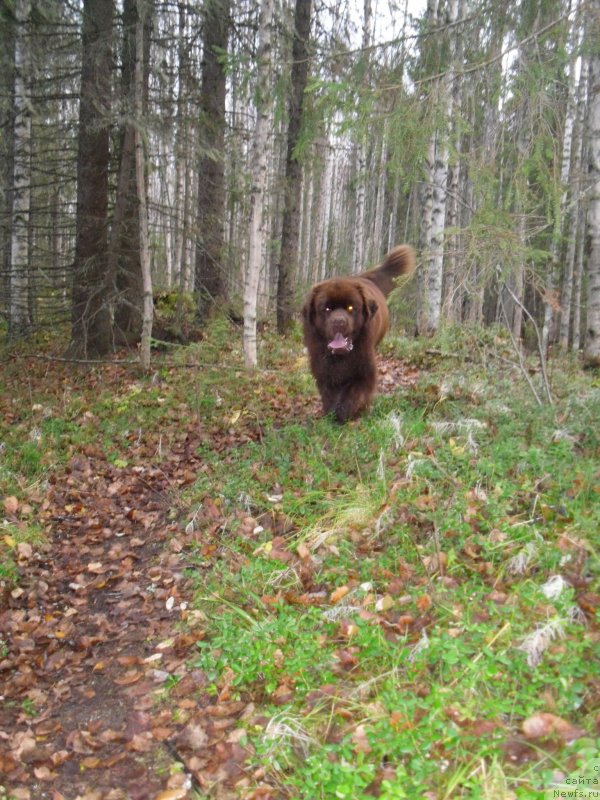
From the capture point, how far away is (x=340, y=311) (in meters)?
6.12

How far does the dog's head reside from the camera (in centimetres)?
612

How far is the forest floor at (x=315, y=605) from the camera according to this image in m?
2.49

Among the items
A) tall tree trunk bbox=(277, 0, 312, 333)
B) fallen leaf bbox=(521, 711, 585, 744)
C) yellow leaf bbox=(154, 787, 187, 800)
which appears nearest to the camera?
fallen leaf bbox=(521, 711, 585, 744)

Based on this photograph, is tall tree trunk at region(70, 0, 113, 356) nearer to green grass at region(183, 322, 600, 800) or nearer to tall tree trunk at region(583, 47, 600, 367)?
green grass at region(183, 322, 600, 800)

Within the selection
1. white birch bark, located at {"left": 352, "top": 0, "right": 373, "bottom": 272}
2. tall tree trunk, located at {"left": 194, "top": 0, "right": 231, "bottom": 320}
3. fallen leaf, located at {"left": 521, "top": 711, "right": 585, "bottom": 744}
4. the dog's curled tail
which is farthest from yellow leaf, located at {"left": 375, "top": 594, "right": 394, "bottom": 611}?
white birch bark, located at {"left": 352, "top": 0, "right": 373, "bottom": 272}

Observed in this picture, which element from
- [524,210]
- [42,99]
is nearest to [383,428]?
[524,210]

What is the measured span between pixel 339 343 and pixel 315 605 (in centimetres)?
312

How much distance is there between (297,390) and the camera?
8375 mm

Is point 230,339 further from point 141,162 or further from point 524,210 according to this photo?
point 524,210

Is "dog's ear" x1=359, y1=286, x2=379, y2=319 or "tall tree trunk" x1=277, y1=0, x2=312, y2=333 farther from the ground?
"tall tree trunk" x1=277, y1=0, x2=312, y2=333

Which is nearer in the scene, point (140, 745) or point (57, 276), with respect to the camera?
point (140, 745)

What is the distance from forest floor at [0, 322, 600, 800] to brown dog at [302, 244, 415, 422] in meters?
0.40


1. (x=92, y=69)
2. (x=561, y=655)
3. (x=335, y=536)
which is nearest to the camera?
(x=561, y=655)

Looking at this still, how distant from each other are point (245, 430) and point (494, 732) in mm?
4963
